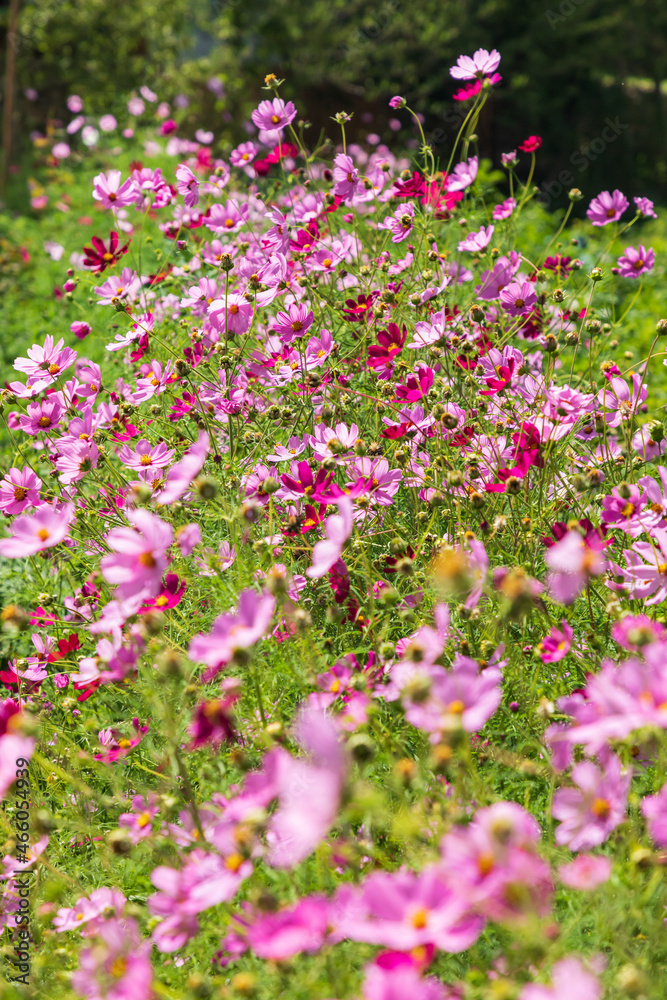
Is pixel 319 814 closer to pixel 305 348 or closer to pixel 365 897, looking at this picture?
pixel 365 897

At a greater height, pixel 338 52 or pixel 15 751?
pixel 15 751

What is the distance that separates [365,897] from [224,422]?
113 centimetres

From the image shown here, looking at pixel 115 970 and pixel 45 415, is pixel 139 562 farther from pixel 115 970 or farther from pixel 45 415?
pixel 45 415

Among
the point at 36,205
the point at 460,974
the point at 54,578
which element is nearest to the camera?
the point at 460,974

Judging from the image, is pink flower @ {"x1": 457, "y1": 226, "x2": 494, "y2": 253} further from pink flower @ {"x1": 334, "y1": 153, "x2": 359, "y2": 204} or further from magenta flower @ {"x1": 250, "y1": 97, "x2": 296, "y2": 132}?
magenta flower @ {"x1": 250, "y1": 97, "x2": 296, "y2": 132}

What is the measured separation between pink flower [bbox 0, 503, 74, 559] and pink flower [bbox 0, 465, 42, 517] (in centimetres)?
33

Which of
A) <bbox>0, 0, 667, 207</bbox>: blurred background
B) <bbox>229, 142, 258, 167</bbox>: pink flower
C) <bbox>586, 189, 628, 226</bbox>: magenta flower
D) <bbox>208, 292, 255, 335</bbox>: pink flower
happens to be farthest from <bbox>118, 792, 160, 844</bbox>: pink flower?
<bbox>0, 0, 667, 207</bbox>: blurred background

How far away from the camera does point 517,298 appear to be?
1.64 meters

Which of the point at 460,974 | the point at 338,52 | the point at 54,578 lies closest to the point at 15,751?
the point at 460,974

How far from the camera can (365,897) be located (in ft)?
2.11

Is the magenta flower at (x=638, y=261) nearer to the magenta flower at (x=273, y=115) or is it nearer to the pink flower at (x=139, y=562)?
the magenta flower at (x=273, y=115)

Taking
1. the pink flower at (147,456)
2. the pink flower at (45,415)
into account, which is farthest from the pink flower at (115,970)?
the pink flower at (45,415)

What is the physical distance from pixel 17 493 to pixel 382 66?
734 centimetres

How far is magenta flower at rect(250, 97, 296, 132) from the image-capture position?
1842 millimetres
